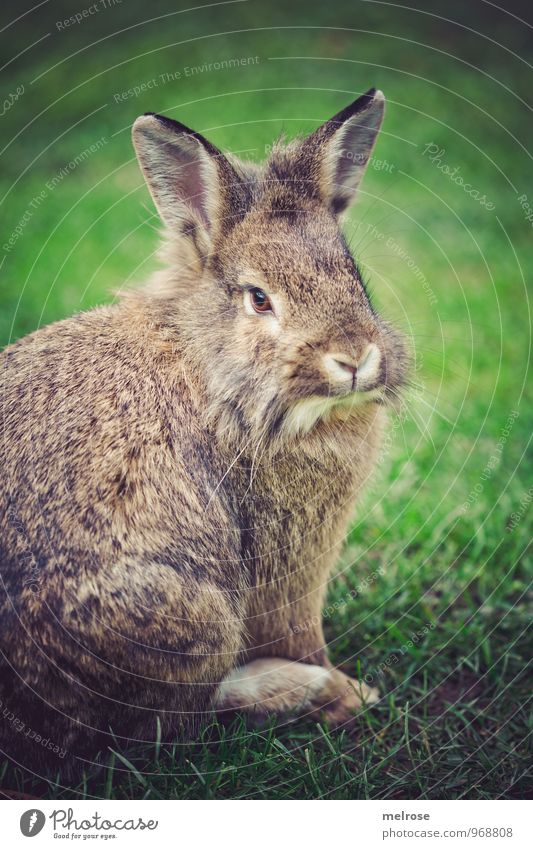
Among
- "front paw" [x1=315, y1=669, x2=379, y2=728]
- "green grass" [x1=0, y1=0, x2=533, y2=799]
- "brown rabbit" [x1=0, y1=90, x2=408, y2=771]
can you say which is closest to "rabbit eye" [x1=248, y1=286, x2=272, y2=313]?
"brown rabbit" [x1=0, y1=90, x2=408, y2=771]

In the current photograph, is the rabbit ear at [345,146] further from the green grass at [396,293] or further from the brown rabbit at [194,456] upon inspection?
the green grass at [396,293]

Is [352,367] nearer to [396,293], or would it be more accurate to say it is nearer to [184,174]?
[184,174]

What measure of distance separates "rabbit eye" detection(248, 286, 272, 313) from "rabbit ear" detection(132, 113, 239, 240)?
0.93 ft

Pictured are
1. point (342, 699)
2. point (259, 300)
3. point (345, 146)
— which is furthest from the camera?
point (342, 699)

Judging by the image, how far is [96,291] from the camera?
4.89m

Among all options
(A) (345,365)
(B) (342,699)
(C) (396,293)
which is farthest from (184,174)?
(C) (396,293)

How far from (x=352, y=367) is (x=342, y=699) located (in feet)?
4.30

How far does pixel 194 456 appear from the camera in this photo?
8.05ft

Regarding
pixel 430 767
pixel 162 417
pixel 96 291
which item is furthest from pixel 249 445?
pixel 96 291

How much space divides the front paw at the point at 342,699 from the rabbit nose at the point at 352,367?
120 cm

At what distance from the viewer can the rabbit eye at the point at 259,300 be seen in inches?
94.7
